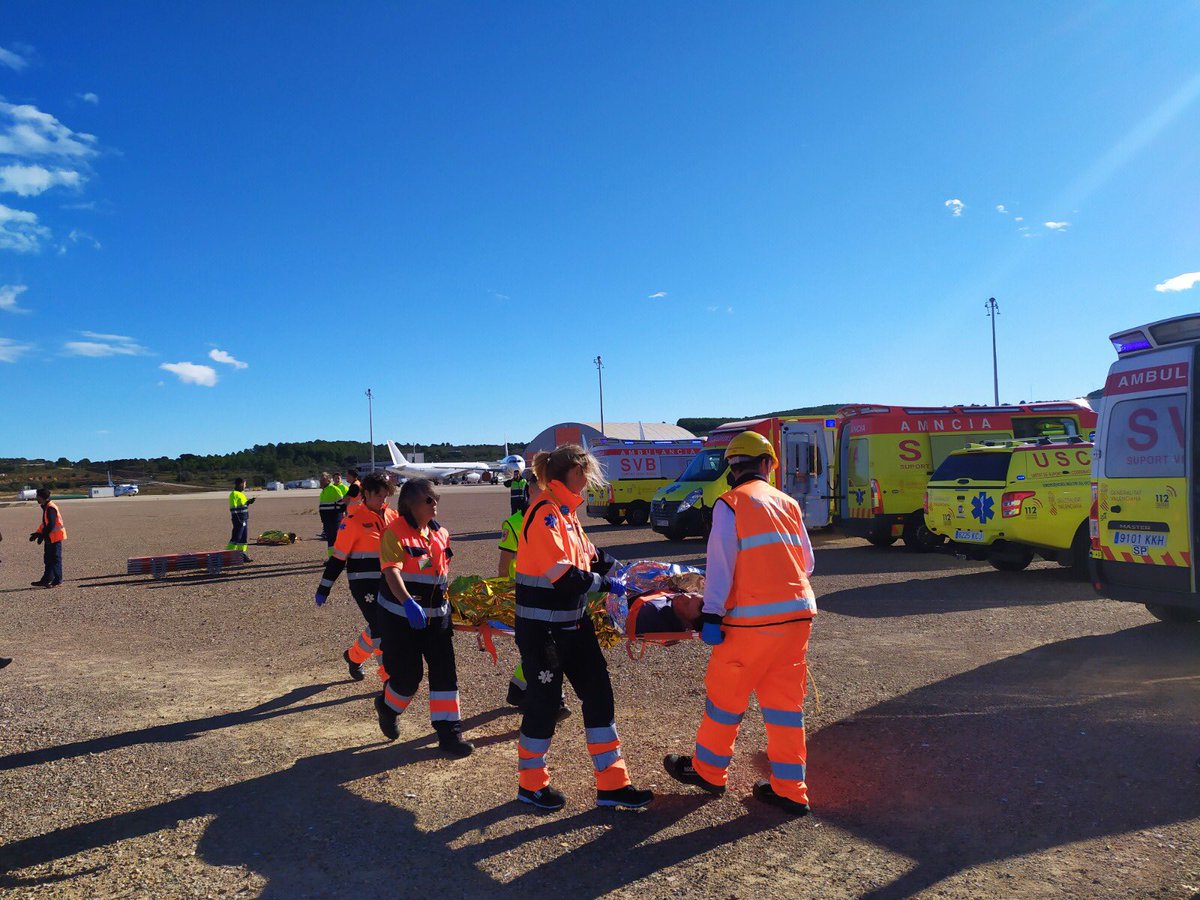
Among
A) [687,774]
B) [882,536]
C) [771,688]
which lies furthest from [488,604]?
[882,536]

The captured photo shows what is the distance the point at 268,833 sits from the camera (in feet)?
13.6

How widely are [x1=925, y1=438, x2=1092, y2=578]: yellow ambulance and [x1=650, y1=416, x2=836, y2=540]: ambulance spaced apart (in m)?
4.97

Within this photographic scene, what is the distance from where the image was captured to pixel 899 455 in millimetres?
15445

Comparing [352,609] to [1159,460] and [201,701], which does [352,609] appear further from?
[1159,460]

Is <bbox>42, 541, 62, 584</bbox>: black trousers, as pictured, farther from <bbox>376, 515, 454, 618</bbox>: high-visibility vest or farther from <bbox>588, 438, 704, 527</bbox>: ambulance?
<bbox>588, 438, 704, 527</bbox>: ambulance

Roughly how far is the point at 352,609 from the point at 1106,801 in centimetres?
877

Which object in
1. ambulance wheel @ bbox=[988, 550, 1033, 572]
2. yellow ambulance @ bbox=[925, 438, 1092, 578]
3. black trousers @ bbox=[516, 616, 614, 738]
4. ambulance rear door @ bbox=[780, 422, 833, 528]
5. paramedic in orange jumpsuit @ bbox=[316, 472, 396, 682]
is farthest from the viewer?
ambulance rear door @ bbox=[780, 422, 833, 528]

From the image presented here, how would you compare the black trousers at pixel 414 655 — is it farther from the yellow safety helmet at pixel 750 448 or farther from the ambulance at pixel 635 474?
the ambulance at pixel 635 474

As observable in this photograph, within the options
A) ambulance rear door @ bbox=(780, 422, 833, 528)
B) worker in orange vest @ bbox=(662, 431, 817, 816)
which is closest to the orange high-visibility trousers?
worker in orange vest @ bbox=(662, 431, 817, 816)

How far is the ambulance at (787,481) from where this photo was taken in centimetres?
1719

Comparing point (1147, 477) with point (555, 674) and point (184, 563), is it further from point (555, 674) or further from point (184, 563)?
point (184, 563)

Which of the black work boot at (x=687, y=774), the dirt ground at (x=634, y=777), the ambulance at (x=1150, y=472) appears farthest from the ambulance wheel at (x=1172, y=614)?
the black work boot at (x=687, y=774)

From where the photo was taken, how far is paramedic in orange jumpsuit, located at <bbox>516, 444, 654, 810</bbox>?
4.21 metres

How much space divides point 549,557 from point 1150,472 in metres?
6.03
